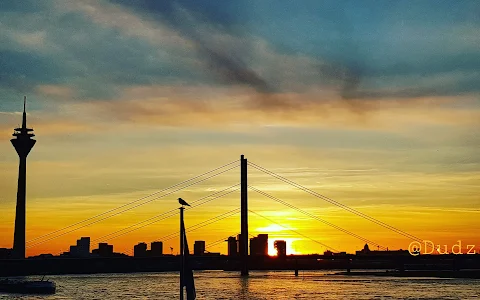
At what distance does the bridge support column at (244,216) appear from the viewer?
136m

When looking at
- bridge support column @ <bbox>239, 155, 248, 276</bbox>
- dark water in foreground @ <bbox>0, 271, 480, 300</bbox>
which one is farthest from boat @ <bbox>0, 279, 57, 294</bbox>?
bridge support column @ <bbox>239, 155, 248, 276</bbox>

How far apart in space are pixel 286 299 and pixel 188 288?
5042cm

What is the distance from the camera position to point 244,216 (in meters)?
Result: 141

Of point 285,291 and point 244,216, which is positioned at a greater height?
point 244,216

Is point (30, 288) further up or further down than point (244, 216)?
further down

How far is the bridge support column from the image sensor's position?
135500mm

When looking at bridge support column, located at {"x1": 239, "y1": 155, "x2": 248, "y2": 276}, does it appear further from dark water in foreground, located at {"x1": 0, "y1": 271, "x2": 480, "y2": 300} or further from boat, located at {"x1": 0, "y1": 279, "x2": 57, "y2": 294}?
boat, located at {"x1": 0, "y1": 279, "x2": 57, "y2": 294}

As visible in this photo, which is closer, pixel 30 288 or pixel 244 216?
pixel 30 288

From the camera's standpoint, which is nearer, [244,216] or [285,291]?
[285,291]

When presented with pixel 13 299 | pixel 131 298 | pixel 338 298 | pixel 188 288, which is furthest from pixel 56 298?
pixel 188 288

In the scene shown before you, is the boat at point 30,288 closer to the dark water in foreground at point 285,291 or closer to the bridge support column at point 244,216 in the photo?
the dark water in foreground at point 285,291

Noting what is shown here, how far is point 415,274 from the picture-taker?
188 meters

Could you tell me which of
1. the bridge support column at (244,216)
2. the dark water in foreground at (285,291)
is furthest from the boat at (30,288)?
the bridge support column at (244,216)

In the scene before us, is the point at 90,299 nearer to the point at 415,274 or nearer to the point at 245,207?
the point at 245,207
